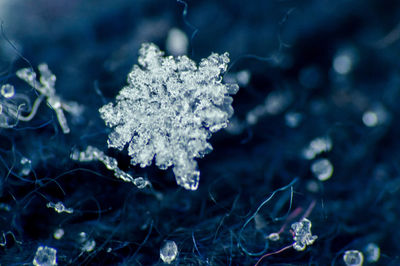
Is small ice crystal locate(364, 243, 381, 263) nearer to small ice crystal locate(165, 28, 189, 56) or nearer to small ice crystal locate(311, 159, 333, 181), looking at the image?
small ice crystal locate(311, 159, 333, 181)

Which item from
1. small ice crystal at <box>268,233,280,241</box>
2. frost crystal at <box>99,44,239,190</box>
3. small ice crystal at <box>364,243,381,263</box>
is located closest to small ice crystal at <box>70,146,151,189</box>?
frost crystal at <box>99,44,239,190</box>

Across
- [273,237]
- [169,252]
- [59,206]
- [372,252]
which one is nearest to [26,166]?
[59,206]

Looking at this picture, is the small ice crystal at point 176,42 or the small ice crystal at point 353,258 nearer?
the small ice crystal at point 353,258

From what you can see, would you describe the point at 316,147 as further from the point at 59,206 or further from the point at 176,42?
the point at 59,206

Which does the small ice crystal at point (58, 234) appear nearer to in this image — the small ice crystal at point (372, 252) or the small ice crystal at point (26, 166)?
the small ice crystal at point (26, 166)

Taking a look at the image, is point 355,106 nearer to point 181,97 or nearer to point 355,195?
point 355,195

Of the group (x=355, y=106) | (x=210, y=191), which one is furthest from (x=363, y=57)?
(x=210, y=191)

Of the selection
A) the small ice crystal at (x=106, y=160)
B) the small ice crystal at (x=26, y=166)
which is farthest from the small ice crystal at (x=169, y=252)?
the small ice crystal at (x=26, y=166)
